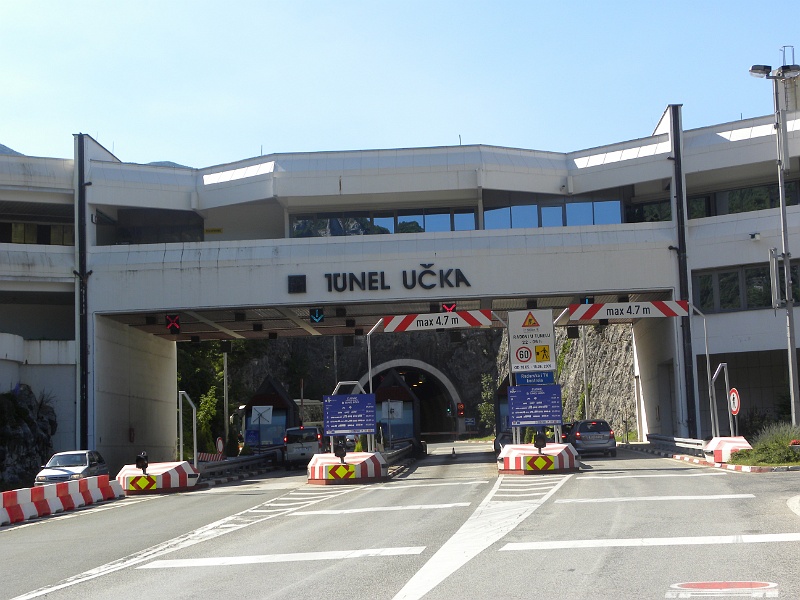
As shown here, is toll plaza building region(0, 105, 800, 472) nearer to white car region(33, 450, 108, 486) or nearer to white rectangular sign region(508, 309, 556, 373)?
white car region(33, 450, 108, 486)

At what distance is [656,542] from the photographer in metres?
11.3

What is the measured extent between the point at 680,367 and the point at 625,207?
7348mm

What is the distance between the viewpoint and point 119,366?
1512 inches

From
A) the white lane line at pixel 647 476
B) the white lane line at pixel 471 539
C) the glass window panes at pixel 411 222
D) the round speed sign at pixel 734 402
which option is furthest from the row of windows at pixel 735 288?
the white lane line at pixel 471 539

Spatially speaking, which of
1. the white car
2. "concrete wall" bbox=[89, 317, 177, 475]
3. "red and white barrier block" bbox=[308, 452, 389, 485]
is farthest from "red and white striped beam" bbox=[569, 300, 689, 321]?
"concrete wall" bbox=[89, 317, 177, 475]

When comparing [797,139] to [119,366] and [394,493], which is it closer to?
[394,493]

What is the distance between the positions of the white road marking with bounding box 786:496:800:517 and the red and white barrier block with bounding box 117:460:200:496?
17.2m

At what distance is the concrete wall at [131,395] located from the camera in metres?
36.0

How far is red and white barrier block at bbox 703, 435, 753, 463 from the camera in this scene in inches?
1033

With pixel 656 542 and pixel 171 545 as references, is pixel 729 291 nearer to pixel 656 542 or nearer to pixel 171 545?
pixel 656 542

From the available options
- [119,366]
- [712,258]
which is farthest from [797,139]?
[119,366]

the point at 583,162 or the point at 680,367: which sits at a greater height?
the point at 583,162

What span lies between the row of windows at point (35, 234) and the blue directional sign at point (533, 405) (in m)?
21.3

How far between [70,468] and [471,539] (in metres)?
19.2
